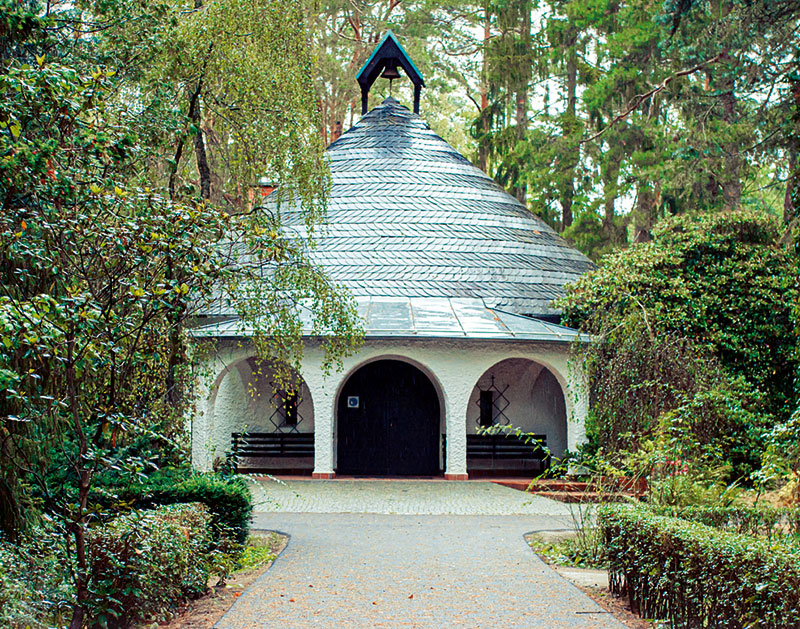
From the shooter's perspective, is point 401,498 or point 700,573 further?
point 401,498

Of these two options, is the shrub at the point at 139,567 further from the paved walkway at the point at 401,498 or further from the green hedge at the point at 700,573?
the paved walkway at the point at 401,498

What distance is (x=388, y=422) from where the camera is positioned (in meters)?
19.5

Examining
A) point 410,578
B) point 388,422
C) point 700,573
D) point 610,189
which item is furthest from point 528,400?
point 700,573

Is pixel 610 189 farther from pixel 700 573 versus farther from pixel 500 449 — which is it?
pixel 700 573

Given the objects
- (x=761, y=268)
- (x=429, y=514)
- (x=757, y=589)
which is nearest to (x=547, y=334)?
(x=761, y=268)

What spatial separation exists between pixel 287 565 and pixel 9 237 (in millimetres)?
4702

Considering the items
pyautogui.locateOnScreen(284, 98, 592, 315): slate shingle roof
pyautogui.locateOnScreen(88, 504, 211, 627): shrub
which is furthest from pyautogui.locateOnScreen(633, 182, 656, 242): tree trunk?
pyautogui.locateOnScreen(88, 504, 211, 627): shrub

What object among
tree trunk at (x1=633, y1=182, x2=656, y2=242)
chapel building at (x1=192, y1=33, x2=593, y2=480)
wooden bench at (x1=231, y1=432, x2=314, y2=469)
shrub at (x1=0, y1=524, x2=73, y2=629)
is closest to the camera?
shrub at (x1=0, y1=524, x2=73, y2=629)

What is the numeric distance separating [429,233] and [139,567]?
14907 mm

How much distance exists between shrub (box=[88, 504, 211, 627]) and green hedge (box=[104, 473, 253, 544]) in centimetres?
165

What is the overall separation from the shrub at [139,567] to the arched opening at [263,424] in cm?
1154

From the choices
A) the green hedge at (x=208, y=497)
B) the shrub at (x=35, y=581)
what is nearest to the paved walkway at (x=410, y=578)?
the green hedge at (x=208, y=497)

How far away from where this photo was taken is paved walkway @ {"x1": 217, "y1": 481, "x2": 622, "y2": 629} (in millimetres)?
6746

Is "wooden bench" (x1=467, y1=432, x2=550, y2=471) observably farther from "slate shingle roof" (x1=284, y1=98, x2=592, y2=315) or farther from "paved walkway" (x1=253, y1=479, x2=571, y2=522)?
"slate shingle roof" (x1=284, y1=98, x2=592, y2=315)
